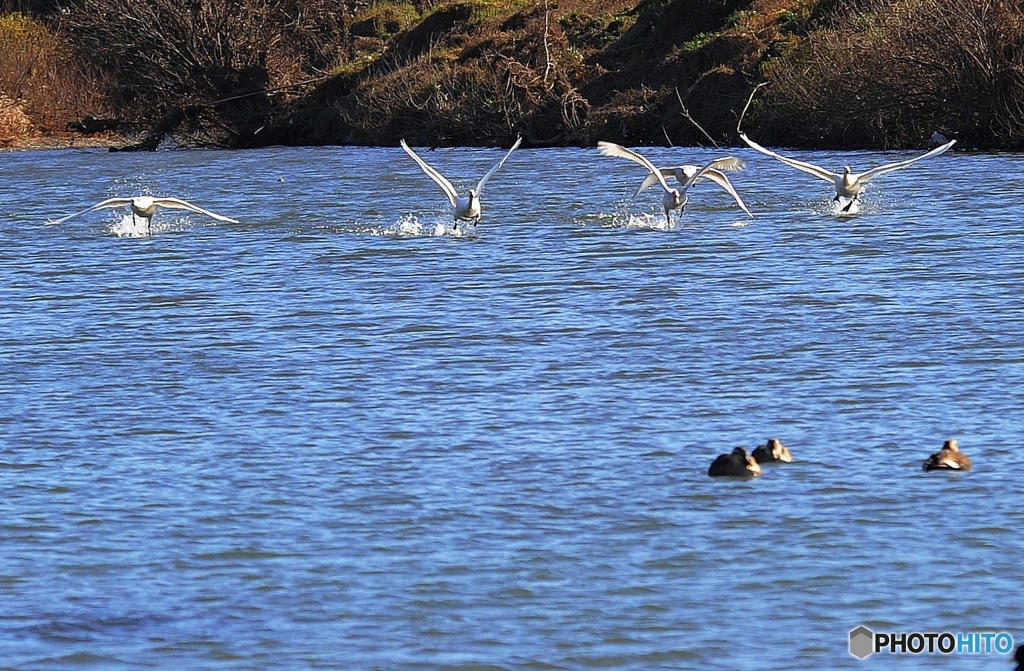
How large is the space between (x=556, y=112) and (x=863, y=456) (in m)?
29.8

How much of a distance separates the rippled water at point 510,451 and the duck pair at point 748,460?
84 mm

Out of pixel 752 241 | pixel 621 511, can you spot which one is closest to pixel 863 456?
pixel 621 511

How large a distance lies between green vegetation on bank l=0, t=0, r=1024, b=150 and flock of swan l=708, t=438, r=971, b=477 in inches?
859

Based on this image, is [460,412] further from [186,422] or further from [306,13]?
[306,13]

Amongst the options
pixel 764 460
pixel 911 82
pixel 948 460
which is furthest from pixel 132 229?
pixel 948 460

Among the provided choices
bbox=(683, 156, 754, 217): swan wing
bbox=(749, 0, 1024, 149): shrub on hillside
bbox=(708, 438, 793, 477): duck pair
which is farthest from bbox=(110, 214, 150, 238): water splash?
bbox=(708, 438, 793, 477): duck pair

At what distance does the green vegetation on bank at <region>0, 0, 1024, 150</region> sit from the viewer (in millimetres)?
30578

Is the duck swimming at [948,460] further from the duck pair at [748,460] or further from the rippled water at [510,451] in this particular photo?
the duck pair at [748,460]

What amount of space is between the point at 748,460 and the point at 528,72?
3075cm

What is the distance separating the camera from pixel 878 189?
2533cm

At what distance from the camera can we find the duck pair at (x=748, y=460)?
8.87m

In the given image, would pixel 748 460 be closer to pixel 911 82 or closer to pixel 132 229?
pixel 132 229

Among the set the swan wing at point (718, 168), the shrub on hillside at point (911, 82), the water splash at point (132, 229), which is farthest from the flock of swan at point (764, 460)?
the shrub on hillside at point (911, 82)

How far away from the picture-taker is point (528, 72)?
38906mm
